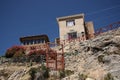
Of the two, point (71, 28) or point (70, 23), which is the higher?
point (70, 23)

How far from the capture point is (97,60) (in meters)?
26.8

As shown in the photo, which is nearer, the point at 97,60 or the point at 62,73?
the point at 62,73

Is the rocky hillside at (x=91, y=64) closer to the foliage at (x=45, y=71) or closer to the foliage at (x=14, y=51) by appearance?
the foliage at (x=45, y=71)

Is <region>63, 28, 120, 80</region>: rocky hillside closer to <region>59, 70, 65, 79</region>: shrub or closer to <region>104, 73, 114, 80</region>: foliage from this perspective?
<region>104, 73, 114, 80</region>: foliage

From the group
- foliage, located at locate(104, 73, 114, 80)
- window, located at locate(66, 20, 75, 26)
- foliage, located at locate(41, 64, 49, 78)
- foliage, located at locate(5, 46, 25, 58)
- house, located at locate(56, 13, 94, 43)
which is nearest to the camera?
foliage, located at locate(104, 73, 114, 80)

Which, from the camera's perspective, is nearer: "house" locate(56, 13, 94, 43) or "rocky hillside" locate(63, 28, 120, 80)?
"rocky hillside" locate(63, 28, 120, 80)

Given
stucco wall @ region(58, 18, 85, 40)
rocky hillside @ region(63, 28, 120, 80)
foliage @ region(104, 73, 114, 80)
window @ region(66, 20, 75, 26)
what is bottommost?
foliage @ region(104, 73, 114, 80)

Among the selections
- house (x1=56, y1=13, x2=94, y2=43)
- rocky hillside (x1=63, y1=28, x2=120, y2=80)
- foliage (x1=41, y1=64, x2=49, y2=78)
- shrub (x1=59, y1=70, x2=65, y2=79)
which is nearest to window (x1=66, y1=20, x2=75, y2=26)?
house (x1=56, y1=13, x2=94, y2=43)

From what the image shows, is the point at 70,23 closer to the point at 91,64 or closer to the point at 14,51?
the point at 14,51

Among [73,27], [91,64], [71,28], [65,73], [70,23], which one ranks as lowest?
[65,73]

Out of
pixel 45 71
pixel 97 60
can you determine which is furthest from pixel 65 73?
pixel 97 60

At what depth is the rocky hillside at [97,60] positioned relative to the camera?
2368 cm

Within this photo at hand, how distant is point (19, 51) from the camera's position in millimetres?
38750

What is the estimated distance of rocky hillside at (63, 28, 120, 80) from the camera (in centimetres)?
2368
